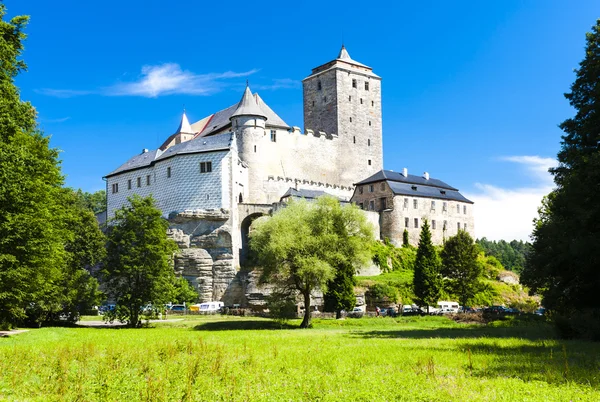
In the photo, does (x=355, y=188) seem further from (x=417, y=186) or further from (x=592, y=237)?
(x=592, y=237)

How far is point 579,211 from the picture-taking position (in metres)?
22.6

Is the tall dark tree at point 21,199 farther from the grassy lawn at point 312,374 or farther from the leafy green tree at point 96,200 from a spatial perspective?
the leafy green tree at point 96,200

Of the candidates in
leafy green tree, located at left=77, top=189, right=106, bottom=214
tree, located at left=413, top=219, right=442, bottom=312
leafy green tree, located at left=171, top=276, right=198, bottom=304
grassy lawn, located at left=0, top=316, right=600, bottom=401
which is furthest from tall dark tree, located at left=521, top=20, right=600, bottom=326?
leafy green tree, located at left=77, top=189, right=106, bottom=214

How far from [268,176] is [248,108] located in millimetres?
8714

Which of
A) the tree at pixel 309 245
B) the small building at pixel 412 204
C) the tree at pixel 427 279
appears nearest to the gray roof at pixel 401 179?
the small building at pixel 412 204

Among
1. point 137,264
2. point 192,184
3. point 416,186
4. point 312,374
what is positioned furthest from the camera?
point 416,186

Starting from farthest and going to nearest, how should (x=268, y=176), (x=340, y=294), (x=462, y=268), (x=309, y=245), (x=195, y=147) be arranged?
(x=268, y=176) < (x=195, y=147) < (x=462, y=268) < (x=340, y=294) < (x=309, y=245)

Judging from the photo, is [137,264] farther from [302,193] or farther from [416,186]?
[416,186]

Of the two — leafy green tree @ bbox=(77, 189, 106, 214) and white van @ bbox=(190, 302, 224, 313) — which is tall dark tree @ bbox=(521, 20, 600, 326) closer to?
white van @ bbox=(190, 302, 224, 313)

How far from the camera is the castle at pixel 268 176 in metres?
63.7

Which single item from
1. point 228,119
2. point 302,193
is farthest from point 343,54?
point 302,193

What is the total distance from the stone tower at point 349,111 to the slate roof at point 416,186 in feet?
30.0

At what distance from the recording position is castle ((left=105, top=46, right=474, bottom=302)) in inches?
2509

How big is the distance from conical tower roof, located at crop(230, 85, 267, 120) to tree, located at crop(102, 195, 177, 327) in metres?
33.7
